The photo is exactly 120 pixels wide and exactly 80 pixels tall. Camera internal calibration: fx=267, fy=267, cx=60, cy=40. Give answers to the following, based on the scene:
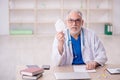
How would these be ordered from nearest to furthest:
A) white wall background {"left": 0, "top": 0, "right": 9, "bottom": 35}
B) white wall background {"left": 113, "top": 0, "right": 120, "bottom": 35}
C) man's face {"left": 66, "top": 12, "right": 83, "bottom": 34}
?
man's face {"left": 66, "top": 12, "right": 83, "bottom": 34}
white wall background {"left": 0, "top": 0, "right": 9, "bottom": 35}
white wall background {"left": 113, "top": 0, "right": 120, "bottom": 35}

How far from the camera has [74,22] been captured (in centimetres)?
286

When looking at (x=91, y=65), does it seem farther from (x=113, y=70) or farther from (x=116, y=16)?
(x=116, y=16)

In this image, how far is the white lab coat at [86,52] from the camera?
276 cm

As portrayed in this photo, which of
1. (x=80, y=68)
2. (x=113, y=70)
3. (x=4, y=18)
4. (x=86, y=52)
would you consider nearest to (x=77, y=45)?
(x=86, y=52)

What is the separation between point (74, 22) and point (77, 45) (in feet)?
0.82

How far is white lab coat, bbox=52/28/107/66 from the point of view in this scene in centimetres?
276

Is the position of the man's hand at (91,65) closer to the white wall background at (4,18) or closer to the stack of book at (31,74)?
the stack of book at (31,74)

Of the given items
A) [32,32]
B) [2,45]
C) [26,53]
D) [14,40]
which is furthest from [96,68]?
[32,32]

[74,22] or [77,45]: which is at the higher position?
[74,22]

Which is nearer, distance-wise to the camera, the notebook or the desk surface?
the desk surface

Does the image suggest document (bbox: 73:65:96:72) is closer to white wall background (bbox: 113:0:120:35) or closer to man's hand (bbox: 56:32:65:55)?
man's hand (bbox: 56:32:65:55)

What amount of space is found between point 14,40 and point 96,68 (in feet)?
15.9

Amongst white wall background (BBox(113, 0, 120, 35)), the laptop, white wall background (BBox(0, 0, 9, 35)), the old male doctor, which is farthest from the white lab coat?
white wall background (BBox(113, 0, 120, 35))

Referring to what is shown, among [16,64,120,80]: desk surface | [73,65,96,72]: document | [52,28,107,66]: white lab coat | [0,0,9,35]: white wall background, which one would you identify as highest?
[0,0,9,35]: white wall background
